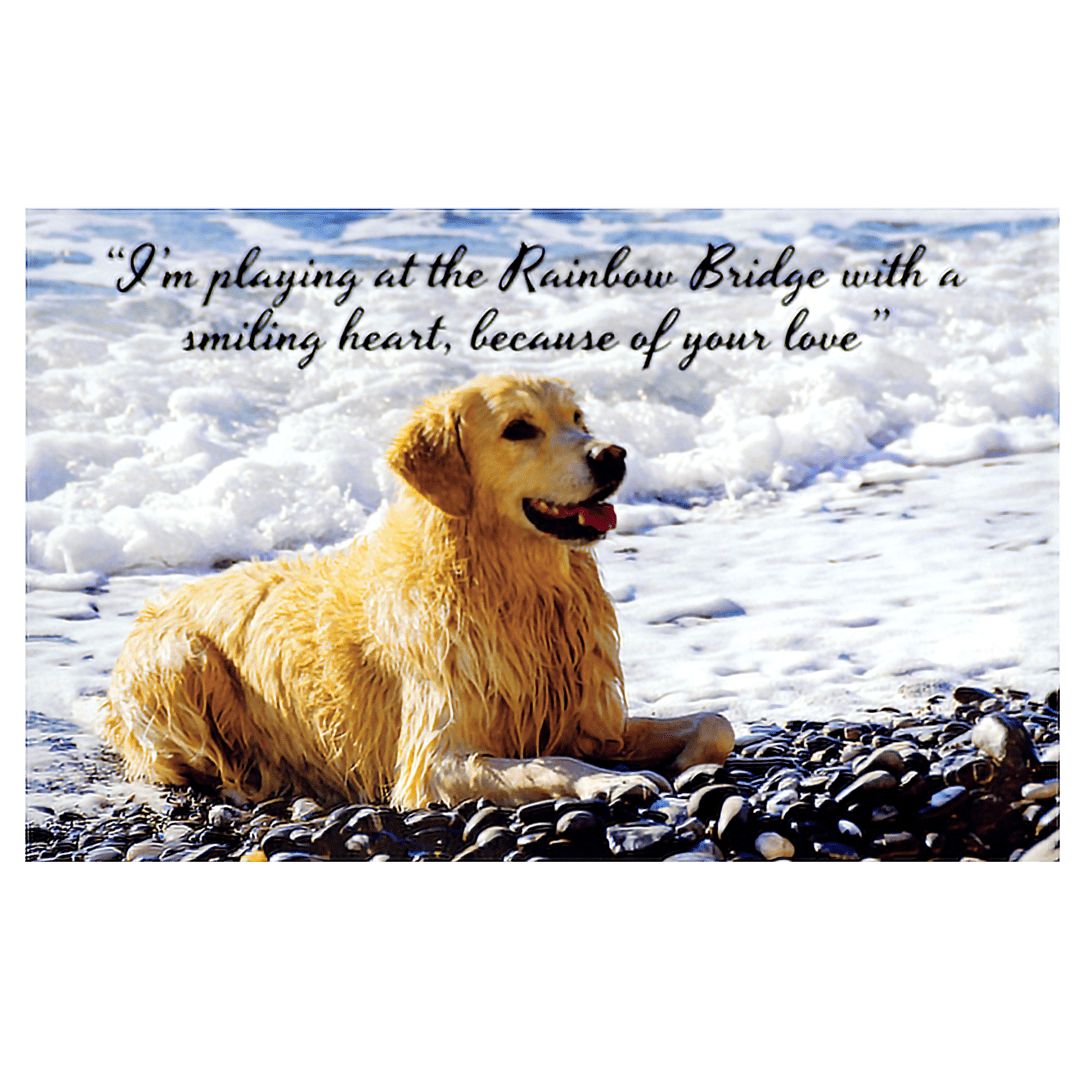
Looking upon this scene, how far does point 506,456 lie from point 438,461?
224 mm

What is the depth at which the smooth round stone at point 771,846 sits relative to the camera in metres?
3.83

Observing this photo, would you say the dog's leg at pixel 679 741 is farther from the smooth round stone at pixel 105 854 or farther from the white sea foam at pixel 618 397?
the smooth round stone at pixel 105 854

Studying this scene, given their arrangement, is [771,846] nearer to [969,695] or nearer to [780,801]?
[780,801]

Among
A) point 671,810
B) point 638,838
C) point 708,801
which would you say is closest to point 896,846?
point 708,801

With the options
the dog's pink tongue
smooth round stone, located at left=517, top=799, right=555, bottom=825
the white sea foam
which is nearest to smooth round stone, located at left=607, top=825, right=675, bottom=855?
smooth round stone, located at left=517, top=799, right=555, bottom=825

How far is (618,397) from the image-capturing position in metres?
4.23

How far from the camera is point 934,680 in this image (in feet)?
13.3

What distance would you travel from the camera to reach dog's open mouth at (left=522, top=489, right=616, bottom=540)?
3.61 metres

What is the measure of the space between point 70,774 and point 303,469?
1409 millimetres

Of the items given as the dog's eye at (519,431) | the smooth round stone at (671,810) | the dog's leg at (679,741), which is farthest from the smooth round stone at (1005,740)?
the dog's eye at (519,431)

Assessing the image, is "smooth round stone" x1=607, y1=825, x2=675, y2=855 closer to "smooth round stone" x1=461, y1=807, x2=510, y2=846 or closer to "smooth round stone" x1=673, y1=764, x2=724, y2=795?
"smooth round stone" x1=673, y1=764, x2=724, y2=795

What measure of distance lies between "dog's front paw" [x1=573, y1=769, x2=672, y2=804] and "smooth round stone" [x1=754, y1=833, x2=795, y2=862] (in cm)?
46

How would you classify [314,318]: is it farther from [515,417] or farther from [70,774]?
[70,774]

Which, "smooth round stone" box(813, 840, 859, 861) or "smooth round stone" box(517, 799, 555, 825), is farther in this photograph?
"smooth round stone" box(813, 840, 859, 861)
